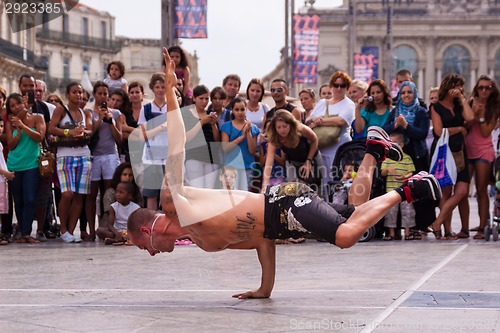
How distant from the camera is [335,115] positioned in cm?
1350

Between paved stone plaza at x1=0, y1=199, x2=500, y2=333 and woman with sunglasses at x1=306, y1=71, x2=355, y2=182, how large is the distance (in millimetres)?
2065

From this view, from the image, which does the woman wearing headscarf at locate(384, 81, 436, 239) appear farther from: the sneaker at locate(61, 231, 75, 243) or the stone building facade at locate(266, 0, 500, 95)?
the stone building facade at locate(266, 0, 500, 95)

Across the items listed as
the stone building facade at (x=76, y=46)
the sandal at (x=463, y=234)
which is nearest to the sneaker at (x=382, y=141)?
the sandal at (x=463, y=234)

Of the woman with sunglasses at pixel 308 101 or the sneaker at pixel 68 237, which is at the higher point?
the woman with sunglasses at pixel 308 101

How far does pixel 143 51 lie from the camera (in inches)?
4643

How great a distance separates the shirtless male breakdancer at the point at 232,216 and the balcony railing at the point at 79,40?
83.8 metres

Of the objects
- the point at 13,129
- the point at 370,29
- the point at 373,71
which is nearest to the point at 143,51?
the point at 370,29

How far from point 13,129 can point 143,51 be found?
10608 cm

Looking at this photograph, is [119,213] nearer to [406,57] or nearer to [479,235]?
[479,235]

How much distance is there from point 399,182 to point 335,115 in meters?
1.28

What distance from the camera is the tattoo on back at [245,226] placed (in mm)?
7102

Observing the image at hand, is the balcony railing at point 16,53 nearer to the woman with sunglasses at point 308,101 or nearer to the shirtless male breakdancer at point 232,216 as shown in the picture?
the woman with sunglasses at point 308,101

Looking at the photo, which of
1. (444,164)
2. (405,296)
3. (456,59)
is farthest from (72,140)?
(456,59)

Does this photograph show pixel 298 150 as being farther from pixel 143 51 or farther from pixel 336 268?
pixel 143 51
